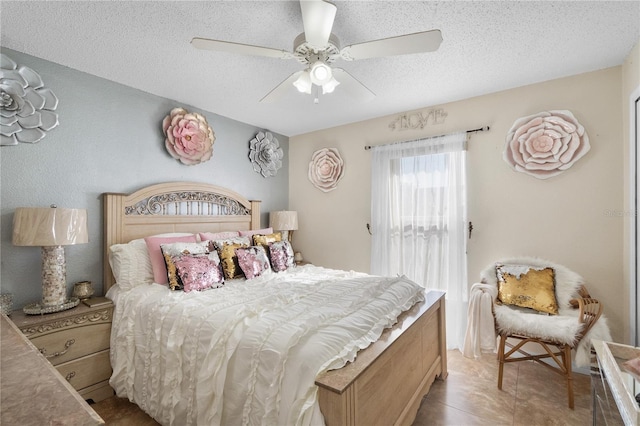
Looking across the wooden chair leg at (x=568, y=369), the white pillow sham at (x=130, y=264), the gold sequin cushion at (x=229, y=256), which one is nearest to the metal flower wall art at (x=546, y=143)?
the wooden chair leg at (x=568, y=369)

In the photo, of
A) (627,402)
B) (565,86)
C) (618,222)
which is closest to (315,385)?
(627,402)

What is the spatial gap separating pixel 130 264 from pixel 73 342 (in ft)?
1.98

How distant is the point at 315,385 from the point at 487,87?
2977 mm

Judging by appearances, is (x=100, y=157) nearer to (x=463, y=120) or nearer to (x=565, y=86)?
(x=463, y=120)

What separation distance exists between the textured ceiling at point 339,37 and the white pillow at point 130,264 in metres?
1.48

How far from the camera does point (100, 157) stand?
2473mm

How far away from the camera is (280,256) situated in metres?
2.97

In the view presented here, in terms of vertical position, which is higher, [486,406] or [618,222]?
[618,222]

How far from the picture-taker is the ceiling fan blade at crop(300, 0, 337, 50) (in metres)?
1.34

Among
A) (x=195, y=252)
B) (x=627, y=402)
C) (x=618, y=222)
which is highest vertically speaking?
(x=618, y=222)

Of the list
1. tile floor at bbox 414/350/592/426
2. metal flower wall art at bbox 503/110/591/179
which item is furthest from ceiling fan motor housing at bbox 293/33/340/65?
tile floor at bbox 414/350/592/426

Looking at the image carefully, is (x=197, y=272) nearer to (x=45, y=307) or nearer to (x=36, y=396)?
(x=45, y=307)

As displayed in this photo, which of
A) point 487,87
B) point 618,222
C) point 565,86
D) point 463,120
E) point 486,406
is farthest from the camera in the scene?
point 463,120

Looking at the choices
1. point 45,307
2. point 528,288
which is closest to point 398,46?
point 528,288
